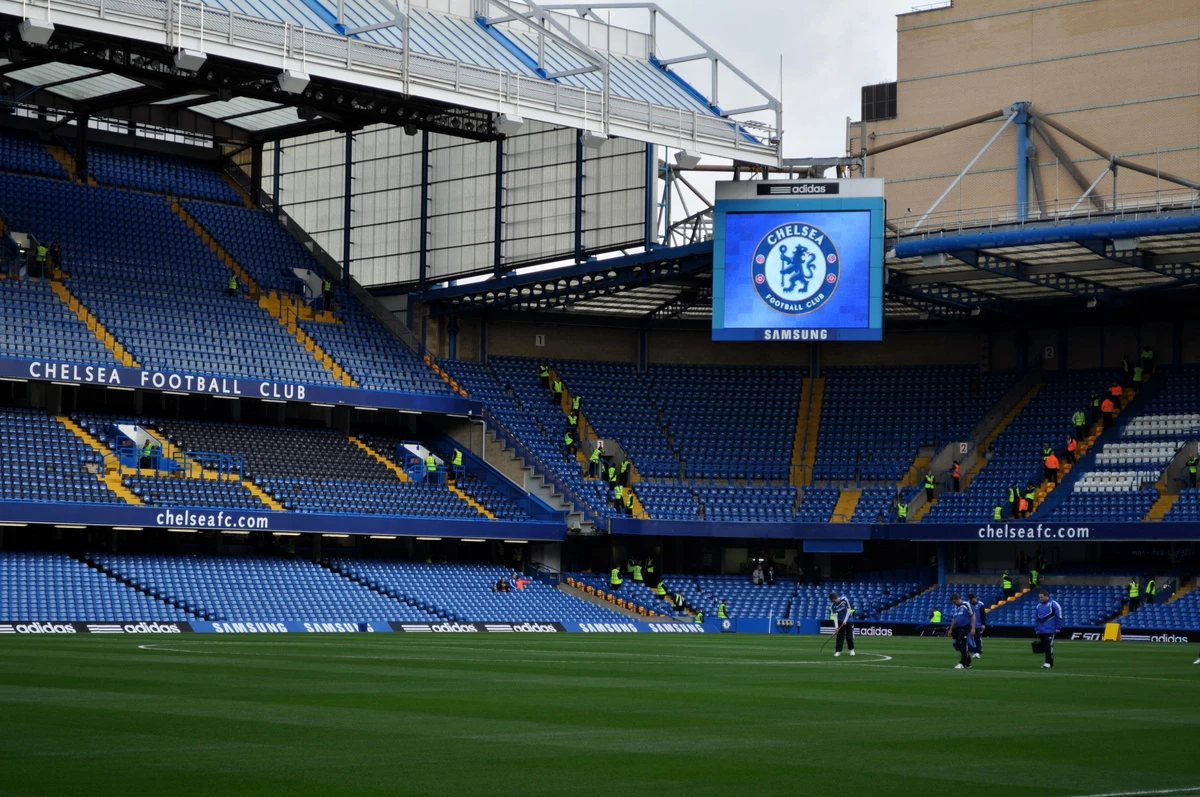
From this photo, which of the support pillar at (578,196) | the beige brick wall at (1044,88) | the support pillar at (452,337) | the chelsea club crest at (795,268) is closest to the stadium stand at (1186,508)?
the beige brick wall at (1044,88)

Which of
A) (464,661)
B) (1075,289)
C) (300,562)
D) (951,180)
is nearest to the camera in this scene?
(464,661)

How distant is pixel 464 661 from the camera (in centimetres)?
3250

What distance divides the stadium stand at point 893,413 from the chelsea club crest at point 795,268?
10699 mm

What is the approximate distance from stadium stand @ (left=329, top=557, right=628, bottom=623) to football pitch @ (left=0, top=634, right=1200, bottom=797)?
23028mm

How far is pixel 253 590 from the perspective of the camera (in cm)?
5331

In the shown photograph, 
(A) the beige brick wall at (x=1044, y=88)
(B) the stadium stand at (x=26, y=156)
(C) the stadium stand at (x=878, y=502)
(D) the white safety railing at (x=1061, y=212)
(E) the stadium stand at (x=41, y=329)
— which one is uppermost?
(A) the beige brick wall at (x=1044, y=88)

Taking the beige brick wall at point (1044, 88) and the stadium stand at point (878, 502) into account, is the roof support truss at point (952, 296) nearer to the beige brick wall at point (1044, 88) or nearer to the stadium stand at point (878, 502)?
the beige brick wall at point (1044, 88)

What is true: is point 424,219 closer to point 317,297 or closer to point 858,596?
point 317,297

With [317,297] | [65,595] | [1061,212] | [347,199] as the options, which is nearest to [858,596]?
[1061,212]

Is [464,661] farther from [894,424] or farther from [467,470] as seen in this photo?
[894,424]

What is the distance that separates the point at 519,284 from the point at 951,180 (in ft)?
57.0

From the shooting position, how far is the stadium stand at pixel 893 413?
2689 inches

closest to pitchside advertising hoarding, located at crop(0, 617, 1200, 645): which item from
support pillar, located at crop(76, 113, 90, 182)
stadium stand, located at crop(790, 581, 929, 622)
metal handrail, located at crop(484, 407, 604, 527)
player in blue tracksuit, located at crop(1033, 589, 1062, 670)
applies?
stadium stand, located at crop(790, 581, 929, 622)

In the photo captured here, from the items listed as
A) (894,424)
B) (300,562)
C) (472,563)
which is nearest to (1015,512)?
(894,424)
